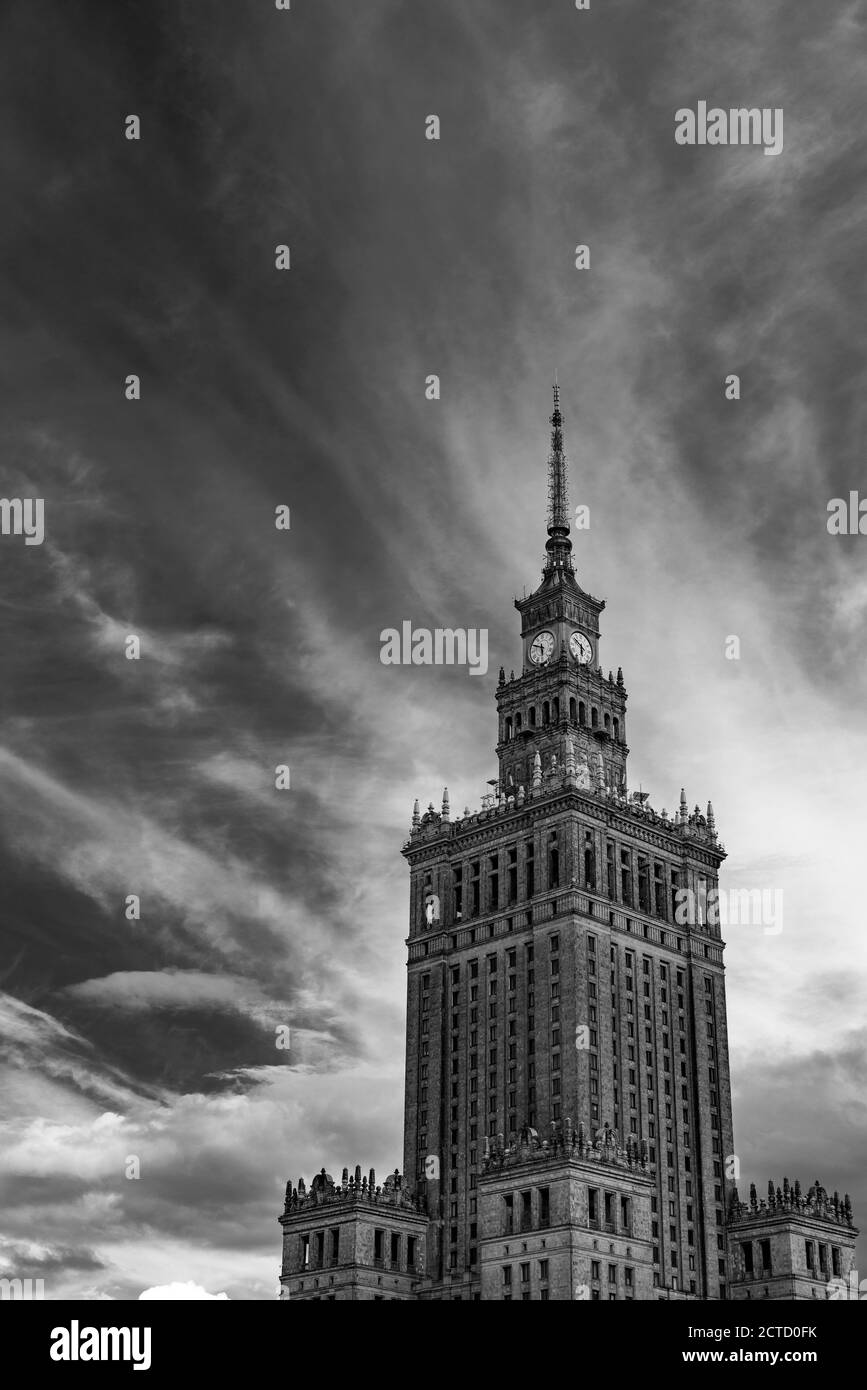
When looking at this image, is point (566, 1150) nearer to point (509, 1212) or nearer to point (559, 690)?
point (509, 1212)

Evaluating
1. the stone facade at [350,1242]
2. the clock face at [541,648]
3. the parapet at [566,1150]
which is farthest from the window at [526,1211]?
the clock face at [541,648]

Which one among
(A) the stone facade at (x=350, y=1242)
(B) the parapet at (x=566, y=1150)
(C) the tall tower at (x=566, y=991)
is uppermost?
(C) the tall tower at (x=566, y=991)

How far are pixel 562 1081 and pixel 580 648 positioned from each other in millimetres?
56268

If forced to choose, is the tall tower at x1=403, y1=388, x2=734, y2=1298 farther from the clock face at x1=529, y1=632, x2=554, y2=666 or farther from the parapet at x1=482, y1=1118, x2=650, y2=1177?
the clock face at x1=529, y1=632, x2=554, y2=666

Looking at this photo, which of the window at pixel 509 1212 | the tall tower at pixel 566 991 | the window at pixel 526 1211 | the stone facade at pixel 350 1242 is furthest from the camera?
the tall tower at pixel 566 991

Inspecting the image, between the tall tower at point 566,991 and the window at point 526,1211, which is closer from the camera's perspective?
the window at point 526,1211

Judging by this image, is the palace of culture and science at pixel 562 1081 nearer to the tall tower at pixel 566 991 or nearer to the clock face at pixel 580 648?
the tall tower at pixel 566 991

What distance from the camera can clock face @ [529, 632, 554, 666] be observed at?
625ft

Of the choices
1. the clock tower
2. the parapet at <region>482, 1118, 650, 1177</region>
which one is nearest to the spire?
the clock tower

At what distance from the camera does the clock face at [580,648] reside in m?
190

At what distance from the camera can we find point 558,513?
198625 mm

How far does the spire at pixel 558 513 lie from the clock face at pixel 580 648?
818cm

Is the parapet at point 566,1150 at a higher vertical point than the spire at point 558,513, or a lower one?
lower
